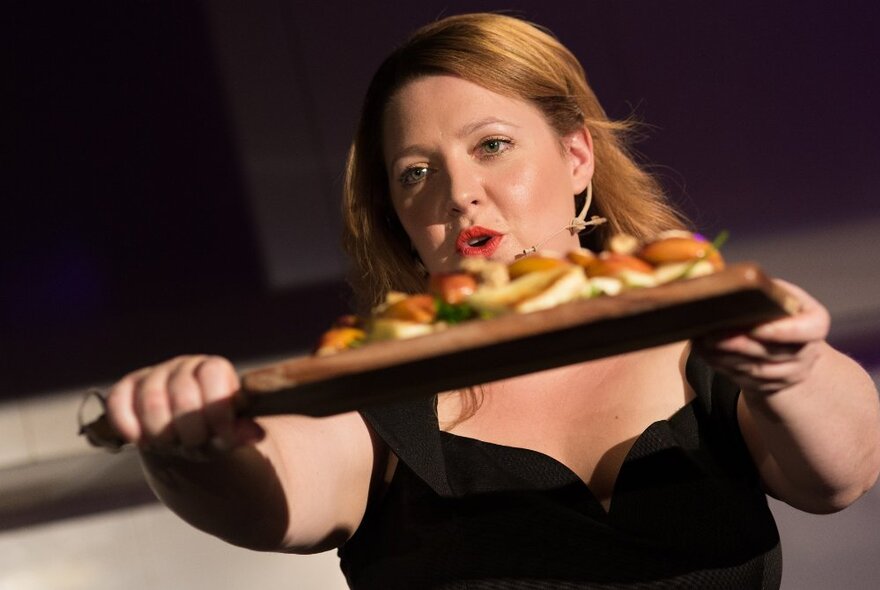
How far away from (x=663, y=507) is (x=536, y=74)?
0.54 meters

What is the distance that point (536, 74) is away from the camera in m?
1.43

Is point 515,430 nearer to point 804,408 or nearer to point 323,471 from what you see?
point 323,471

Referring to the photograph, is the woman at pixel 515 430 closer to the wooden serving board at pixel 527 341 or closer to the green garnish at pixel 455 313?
the wooden serving board at pixel 527 341

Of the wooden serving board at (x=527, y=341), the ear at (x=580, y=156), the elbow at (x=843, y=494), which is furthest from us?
the ear at (x=580, y=156)

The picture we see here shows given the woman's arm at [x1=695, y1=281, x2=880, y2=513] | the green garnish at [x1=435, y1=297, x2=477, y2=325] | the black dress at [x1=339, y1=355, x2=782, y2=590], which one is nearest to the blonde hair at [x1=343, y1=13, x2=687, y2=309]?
the black dress at [x1=339, y1=355, x2=782, y2=590]

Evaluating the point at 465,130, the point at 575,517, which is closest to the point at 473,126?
the point at 465,130

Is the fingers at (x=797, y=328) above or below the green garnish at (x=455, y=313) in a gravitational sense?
below

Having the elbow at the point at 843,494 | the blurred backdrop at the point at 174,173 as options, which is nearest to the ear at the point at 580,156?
the elbow at the point at 843,494

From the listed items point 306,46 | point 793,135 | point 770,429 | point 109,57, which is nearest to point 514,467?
point 770,429

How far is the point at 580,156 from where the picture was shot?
150 centimetres

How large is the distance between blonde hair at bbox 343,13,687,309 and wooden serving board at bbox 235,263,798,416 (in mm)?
632

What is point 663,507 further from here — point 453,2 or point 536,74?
point 453,2

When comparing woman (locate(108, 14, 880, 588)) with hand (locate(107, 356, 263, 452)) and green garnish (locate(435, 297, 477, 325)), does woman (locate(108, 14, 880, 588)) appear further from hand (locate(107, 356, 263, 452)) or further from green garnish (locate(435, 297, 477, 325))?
green garnish (locate(435, 297, 477, 325))

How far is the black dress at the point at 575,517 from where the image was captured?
3.76 feet
